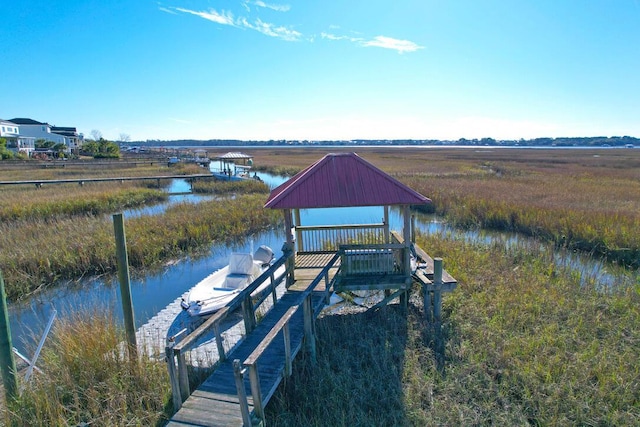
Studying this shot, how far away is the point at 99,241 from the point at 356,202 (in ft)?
38.0

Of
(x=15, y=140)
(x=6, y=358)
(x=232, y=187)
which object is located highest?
(x=15, y=140)

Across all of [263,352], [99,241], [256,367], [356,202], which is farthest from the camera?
[99,241]

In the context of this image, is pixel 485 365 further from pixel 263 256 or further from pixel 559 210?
pixel 559 210

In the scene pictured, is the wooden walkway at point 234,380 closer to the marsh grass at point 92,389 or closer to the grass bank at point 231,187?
the marsh grass at point 92,389

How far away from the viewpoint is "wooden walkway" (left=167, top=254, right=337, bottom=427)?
484cm

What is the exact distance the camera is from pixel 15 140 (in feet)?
216

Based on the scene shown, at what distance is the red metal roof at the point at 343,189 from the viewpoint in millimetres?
7929

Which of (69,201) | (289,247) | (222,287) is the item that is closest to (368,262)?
(289,247)

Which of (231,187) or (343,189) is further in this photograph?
(231,187)

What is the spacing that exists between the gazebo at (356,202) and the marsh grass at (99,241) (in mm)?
8402

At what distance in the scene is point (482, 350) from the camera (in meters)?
7.35

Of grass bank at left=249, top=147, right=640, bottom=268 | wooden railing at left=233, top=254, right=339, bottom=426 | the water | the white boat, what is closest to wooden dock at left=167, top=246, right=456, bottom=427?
wooden railing at left=233, top=254, right=339, bottom=426

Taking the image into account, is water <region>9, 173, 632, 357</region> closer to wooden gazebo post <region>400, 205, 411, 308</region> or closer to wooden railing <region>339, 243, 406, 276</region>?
wooden railing <region>339, 243, 406, 276</region>

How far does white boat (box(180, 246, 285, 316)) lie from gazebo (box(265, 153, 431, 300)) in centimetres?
192
